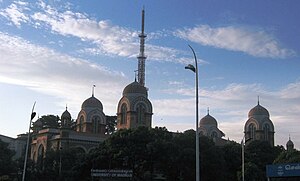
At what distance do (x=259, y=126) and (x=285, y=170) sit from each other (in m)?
54.7

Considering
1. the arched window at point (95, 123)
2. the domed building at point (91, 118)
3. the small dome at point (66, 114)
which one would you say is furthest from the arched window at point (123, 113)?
the small dome at point (66, 114)

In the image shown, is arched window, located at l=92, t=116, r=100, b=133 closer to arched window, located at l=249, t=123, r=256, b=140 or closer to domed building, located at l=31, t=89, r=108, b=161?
domed building, located at l=31, t=89, r=108, b=161

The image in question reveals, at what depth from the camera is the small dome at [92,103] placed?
76938 mm

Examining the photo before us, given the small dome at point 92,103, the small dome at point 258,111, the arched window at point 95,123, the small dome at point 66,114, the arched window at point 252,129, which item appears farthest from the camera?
the small dome at point 258,111

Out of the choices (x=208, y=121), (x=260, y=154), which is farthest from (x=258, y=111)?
(x=260, y=154)

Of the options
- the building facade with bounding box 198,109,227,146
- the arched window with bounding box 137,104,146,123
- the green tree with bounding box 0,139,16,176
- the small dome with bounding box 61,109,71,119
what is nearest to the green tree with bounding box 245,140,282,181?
the arched window with bounding box 137,104,146,123

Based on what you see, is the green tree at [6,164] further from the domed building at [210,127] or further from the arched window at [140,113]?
the domed building at [210,127]

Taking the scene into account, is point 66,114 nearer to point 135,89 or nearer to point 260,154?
point 135,89

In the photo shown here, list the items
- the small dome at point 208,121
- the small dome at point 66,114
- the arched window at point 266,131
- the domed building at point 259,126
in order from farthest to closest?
the small dome at point 208,121 → the arched window at point 266,131 → the domed building at point 259,126 → the small dome at point 66,114

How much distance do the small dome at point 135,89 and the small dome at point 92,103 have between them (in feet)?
20.1

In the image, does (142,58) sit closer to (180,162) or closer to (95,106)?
(95,106)

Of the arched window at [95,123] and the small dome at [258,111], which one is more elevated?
the small dome at [258,111]

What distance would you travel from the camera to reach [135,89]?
73375mm

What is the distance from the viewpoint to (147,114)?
237 feet
